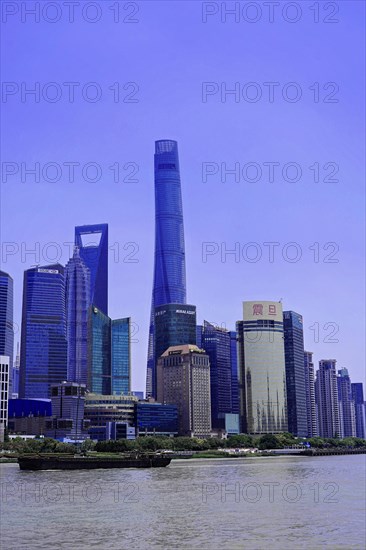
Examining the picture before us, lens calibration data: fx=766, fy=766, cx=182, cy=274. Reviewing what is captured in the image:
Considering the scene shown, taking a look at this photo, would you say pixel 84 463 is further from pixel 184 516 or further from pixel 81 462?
pixel 184 516

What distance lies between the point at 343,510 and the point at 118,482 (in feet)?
188

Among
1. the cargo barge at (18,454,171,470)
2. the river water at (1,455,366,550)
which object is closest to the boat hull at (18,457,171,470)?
the cargo barge at (18,454,171,470)

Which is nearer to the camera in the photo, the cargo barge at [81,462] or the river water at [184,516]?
the river water at [184,516]

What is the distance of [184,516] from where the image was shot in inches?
2943

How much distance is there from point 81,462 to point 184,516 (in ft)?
386

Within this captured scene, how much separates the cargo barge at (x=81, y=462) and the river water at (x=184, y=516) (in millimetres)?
63823

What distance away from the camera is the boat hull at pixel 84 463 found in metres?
180

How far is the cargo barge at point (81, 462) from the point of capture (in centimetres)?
17950

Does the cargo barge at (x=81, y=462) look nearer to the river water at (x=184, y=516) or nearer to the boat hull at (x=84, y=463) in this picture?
the boat hull at (x=84, y=463)

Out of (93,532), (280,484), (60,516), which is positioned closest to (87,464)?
(280,484)

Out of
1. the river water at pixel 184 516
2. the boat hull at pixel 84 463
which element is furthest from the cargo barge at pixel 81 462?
the river water at pixel 184 516

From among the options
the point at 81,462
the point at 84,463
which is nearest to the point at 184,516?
the point at 84,463

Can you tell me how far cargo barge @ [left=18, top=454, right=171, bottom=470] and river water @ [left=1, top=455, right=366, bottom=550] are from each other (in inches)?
2513

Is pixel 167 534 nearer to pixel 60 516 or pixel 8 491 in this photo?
pixel 60 516
